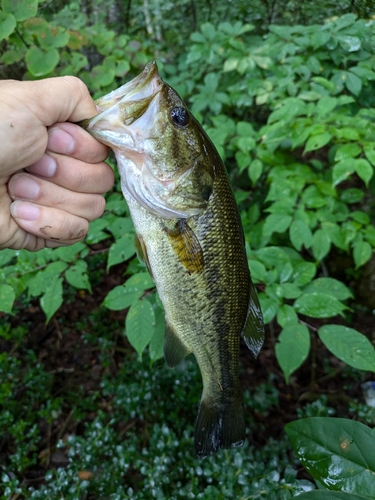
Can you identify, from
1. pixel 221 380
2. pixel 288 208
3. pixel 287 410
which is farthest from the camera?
pixel 287 410

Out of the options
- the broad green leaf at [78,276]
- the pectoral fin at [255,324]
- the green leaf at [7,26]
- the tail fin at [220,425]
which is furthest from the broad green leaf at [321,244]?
the green leaf at [7,26]

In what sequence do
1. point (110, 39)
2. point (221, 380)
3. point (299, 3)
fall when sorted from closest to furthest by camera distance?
point (221, 380)
point (110, 39)
point (299, 3)

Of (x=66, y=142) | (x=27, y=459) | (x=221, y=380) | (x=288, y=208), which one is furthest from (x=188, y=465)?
(x=66, y=142)

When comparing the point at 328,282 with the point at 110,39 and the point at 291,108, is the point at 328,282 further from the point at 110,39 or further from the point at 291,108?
the point at 110,39

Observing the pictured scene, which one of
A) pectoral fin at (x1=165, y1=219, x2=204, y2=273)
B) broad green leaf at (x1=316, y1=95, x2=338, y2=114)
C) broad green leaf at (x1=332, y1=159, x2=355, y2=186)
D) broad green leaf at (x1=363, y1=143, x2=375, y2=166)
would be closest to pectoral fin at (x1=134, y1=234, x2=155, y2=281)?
pectoral fin at (x1=165, y1=219, x2=204, y2=273)

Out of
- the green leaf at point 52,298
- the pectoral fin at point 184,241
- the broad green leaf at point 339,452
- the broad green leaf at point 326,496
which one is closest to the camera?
the broad green leaf at point 326,496

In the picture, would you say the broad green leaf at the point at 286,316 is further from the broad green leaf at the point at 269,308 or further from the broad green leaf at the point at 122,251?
the broad green leaf at the point at 122,251

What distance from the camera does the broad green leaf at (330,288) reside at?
76.9 inches

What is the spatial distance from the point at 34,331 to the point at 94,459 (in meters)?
1.35

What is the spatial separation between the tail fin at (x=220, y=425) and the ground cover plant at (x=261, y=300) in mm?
310

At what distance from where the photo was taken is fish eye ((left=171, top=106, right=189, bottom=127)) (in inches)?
51.8

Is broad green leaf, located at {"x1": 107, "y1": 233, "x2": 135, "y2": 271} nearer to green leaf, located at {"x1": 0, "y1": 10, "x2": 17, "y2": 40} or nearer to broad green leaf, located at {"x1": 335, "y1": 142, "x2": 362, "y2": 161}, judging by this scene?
broad green leaf, located at {"x1": 335, "y1": 142, "x2": 362, "y2": 161}

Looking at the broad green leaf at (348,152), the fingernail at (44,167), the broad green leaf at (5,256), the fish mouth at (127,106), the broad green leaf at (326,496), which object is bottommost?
the broad green leaf at (5,256)

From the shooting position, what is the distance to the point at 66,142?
51.8 inches
